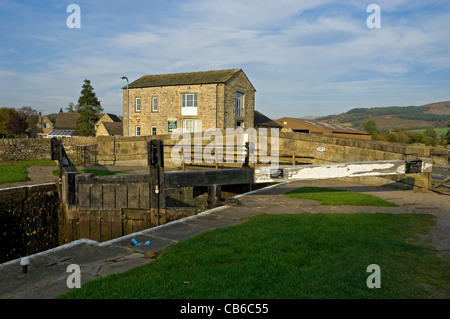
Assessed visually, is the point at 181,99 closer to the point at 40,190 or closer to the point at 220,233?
the point at 40,190

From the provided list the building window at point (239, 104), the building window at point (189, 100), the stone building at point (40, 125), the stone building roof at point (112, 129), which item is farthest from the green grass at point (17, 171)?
the stone building at point (40, 125)

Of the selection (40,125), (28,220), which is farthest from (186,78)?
(40,125)

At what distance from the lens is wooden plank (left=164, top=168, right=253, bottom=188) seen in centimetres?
818

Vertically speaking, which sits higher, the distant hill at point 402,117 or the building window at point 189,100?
the distant hill at point 402,117

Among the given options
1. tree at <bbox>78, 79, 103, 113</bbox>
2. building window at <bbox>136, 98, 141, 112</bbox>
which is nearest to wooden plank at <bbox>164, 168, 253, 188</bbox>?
building window at <bbox>136, 98, 141, 112</bbox>

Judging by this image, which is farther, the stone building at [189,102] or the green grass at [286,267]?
the stone building at [189,102]

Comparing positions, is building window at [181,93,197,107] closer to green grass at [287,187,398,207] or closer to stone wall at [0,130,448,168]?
stone wall at [0,130,448,168]

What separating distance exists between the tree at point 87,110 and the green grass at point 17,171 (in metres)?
38.6

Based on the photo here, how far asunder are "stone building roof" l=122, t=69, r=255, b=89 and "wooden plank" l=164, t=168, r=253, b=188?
74.3 ft

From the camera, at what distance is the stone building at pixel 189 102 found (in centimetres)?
3066

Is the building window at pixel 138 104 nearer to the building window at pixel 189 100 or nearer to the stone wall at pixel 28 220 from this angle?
the building window at pixel 189 100

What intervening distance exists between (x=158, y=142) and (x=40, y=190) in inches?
230

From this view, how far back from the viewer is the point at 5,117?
214ft
